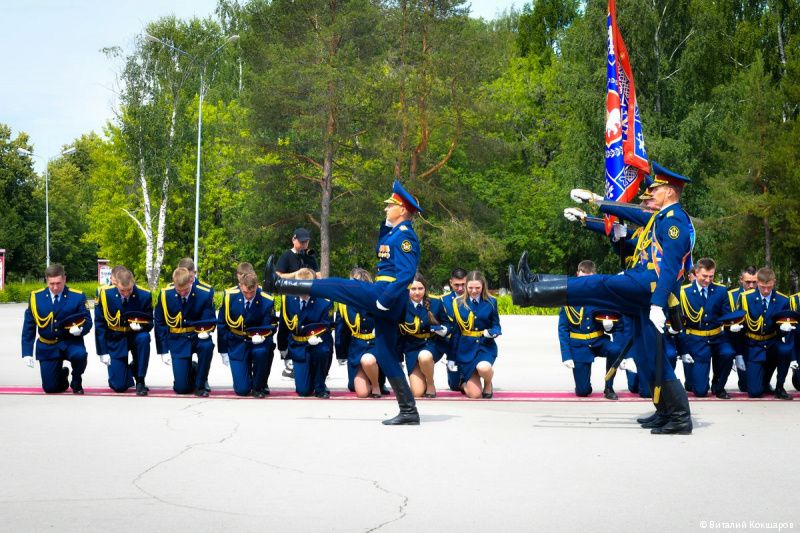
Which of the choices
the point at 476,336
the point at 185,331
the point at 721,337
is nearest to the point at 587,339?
the point at 476,336

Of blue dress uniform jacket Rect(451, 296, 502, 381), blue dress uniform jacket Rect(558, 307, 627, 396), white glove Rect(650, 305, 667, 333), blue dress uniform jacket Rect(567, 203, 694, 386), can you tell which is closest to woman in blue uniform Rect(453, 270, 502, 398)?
blue dress uniform jacket Rect(451, 296, 502, 381)

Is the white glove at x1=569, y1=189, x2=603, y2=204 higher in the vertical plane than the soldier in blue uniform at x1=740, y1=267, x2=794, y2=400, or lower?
higher

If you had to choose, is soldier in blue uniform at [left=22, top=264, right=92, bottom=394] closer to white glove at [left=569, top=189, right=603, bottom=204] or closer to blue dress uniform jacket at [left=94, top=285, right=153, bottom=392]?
blue dress uniform jacket at [left=94, top=285, right=153, bottom=392]

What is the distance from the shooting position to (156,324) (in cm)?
1263

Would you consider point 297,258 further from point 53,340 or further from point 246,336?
point 53,340

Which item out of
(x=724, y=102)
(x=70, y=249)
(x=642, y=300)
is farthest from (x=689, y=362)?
(x=70, y=249)

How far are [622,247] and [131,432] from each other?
5119 millimetres

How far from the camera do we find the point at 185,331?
12555 mm

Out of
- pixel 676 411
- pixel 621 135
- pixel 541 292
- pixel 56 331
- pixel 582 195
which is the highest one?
pixel 621 135

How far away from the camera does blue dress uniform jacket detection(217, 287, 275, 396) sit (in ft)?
40.8

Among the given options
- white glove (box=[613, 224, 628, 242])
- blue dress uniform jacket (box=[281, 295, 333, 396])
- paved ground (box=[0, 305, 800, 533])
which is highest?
white glove (box=[613, 224, 628, 242])

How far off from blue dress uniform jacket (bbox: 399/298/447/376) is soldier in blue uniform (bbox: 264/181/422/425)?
8.75ft

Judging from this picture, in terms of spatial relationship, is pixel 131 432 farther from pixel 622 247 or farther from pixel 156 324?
pixel 622 247

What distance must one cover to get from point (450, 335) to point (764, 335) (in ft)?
12.3
